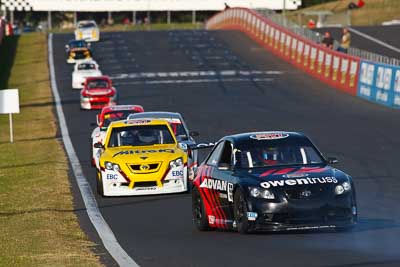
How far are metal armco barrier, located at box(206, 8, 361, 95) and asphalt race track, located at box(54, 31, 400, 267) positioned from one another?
68 centimetres

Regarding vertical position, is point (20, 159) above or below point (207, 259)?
below

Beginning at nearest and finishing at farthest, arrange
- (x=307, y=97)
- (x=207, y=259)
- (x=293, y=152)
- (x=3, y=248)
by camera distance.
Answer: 1. (x=207, y=259)
2. (x=3, y=248)
3. (x=293, y=152)
4. (x=307, y=97)

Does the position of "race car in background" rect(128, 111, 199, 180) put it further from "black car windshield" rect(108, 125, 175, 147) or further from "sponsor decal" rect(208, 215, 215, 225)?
"sponsor decal" rect(208, 215, 215, 225)

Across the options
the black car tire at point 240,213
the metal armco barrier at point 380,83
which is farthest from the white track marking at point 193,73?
the black car tire at point 240,213

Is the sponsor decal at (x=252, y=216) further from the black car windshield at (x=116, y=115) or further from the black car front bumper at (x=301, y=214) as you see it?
the black car windshield at (x=116, y=115)

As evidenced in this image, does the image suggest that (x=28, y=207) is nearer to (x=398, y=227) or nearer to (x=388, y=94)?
(x=398, y=227)

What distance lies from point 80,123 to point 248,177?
25.5 m

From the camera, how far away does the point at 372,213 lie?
16438mm

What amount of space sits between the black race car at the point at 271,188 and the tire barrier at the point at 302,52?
78.1 feet

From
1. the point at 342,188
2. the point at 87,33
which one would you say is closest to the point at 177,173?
the point at 342,188

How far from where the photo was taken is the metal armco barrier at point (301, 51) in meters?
46.4

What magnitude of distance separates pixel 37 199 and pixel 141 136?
258 centimetres

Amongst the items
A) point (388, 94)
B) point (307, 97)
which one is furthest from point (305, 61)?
point (388, 94)

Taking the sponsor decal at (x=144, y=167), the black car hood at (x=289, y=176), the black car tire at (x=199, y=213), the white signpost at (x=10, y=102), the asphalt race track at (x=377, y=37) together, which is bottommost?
the asphalt race track at (x=377, y=37)
